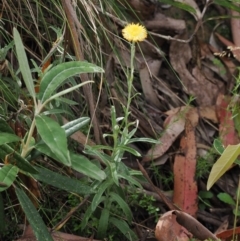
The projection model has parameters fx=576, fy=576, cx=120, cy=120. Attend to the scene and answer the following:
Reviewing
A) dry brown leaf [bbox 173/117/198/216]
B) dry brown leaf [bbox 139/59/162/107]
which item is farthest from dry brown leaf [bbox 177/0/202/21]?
dry brown leaf [bbox 173/117/198/216]

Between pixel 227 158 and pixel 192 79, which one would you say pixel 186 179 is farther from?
pixel 227 158

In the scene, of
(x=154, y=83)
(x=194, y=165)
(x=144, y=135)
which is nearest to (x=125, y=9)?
(x=154, y=83)

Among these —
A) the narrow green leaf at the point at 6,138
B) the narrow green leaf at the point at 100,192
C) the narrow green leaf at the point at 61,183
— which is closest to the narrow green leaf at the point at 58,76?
the narrow green leaf at the point at 6,138

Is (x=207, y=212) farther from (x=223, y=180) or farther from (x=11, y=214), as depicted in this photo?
(x=11, y=214)

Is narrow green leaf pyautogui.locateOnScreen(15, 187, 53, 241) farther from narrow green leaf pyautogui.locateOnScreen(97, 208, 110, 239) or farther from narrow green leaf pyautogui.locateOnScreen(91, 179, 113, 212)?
narrow green leaf pyautogui.locateOnScreen(97, 208, 110, 239)

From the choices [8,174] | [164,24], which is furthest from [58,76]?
[164,24]
